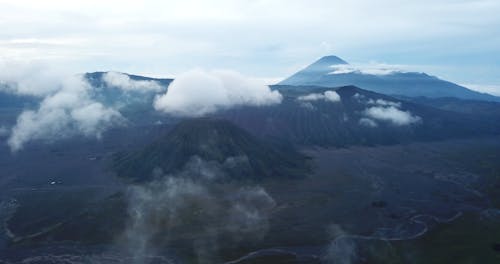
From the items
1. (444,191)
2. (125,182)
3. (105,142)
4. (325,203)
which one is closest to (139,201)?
(125,182)

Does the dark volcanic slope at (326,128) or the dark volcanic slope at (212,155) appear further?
the dark volcanic slope at (326,128)

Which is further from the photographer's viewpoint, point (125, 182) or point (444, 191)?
point (125, 182)

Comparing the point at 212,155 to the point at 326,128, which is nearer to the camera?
the point at 212,155

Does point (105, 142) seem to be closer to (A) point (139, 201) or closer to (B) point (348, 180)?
(A) point (139, 201)

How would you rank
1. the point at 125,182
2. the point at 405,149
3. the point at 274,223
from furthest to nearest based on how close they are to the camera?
the point at 405,149 → the point at 125,182 → the point at 274,223

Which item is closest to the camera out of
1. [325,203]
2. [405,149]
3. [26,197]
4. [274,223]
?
[274,223]

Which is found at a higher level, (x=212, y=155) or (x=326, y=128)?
(x=326, y=128)

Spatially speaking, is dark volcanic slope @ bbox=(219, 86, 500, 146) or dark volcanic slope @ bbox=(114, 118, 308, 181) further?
dark volcanic slope @ bbox=(219, 86, 500, 146)
